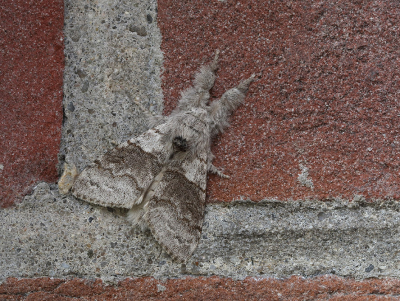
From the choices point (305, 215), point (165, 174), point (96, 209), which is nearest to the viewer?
point (305, 215)

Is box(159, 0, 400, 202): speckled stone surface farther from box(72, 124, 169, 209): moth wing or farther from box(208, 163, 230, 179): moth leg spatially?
box(72, 124, 169, 209): moth wing

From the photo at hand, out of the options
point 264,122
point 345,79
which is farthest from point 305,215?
point 345,79

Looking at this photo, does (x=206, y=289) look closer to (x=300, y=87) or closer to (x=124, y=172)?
(x=124, y=172)

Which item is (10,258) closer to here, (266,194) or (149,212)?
(149,212)

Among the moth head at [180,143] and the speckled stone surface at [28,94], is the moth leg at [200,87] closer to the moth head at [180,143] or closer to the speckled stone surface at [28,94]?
the moth head at [180,143]

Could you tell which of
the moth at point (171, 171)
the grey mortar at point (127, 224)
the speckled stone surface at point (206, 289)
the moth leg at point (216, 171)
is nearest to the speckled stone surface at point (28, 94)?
the grey mortar at point (127, 224)

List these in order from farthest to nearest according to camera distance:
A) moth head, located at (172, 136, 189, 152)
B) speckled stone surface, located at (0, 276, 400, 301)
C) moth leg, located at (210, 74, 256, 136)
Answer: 1. moth head, located at (172, 136, 189, 152)
2. moth leg, located at (210, 74, 256, 136)
3. speckled stone surface, located at (0, 276, 400, 301)

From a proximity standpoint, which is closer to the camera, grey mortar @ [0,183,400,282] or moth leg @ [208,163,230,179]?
grey mortar @ [0,183,400,282]

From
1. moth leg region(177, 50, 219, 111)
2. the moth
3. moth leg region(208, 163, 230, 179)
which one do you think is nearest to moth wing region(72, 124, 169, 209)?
the moth
